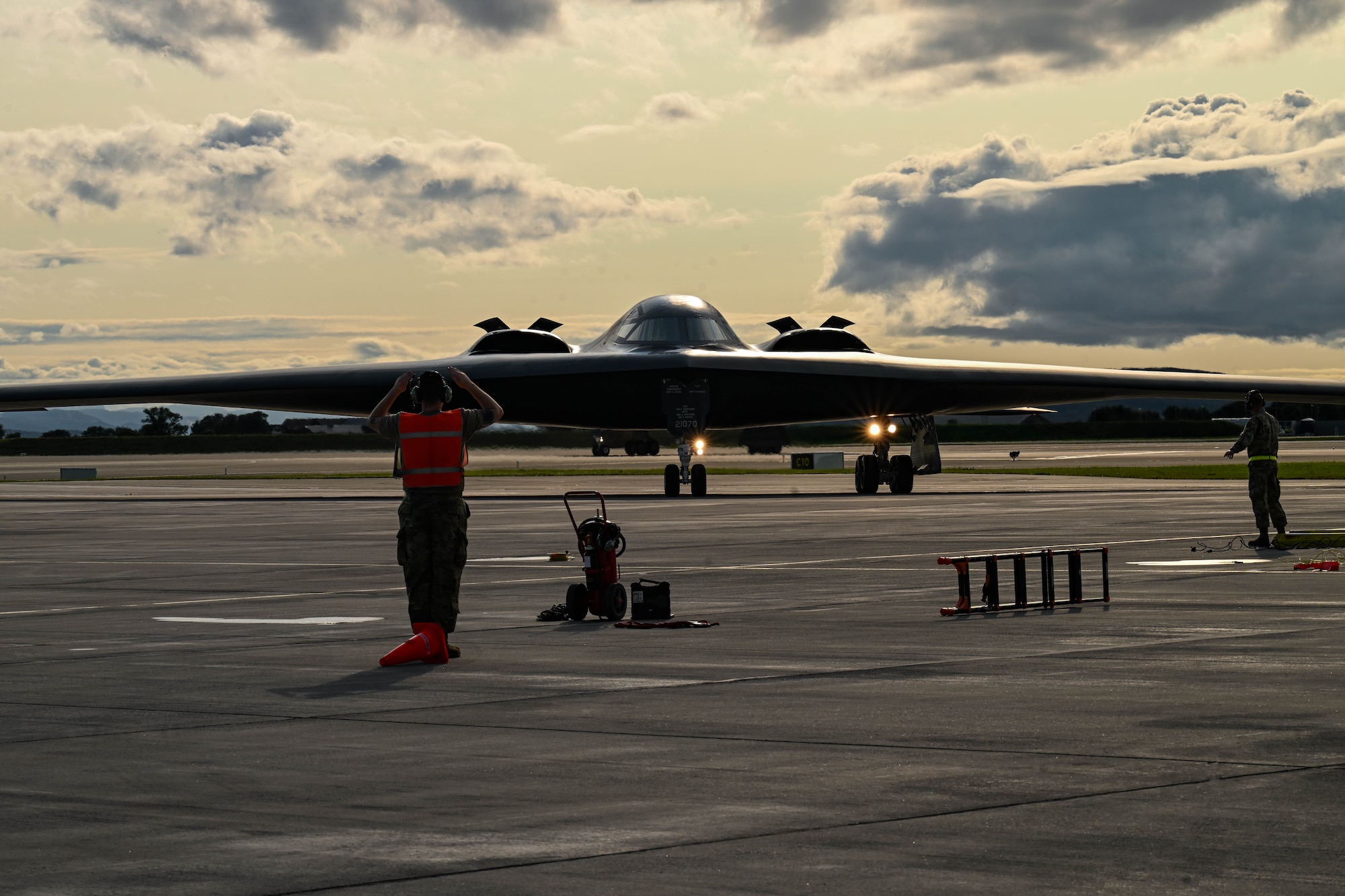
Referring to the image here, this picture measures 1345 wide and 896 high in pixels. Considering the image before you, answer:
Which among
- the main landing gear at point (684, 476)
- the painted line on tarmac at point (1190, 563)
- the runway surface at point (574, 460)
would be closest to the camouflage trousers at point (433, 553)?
the painted line on tarmac at point (1190, 563)

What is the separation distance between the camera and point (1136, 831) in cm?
581

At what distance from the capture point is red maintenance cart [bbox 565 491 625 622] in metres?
13.7

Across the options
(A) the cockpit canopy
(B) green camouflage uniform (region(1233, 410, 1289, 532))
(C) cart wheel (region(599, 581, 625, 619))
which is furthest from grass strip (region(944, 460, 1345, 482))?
(C) cart wheel (region(599, 581, 625, 619))

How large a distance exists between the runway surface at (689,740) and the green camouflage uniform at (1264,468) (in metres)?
3.46

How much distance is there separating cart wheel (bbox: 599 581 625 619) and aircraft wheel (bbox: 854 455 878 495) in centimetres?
2697

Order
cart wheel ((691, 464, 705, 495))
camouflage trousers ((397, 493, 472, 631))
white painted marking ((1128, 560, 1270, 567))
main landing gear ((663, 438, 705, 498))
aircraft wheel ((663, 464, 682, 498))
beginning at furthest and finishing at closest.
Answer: aircraft wheel ((663, 464, 682, 498)), main landing gear ((663, 438, 705, 498)), cart wheel ((691, 464, 705, 495)), white painted marking ((1128, 560, 1270, 567)), camouflage trousers ((397, 493, 472, 631))

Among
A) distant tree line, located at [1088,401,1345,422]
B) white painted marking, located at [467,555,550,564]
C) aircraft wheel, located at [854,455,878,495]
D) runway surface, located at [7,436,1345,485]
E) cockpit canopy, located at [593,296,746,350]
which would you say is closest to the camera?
white painted marking, located at [467,555,550,564]

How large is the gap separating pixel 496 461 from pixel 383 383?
154 ft

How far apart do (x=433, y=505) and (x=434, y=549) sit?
338mm

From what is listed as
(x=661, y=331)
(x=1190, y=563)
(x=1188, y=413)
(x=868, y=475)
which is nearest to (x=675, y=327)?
(x=661, y=331)

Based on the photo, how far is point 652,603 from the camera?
13.5m

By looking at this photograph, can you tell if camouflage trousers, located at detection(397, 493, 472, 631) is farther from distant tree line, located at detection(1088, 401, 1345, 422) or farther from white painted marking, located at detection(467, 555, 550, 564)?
distant tree line, located at detection(1088, 401, 1345, 422)

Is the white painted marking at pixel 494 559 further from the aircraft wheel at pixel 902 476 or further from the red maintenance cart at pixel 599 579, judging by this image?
the aircraft wheel at pixel 902 476

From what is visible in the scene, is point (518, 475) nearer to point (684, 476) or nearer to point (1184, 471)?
point (684, 476)
